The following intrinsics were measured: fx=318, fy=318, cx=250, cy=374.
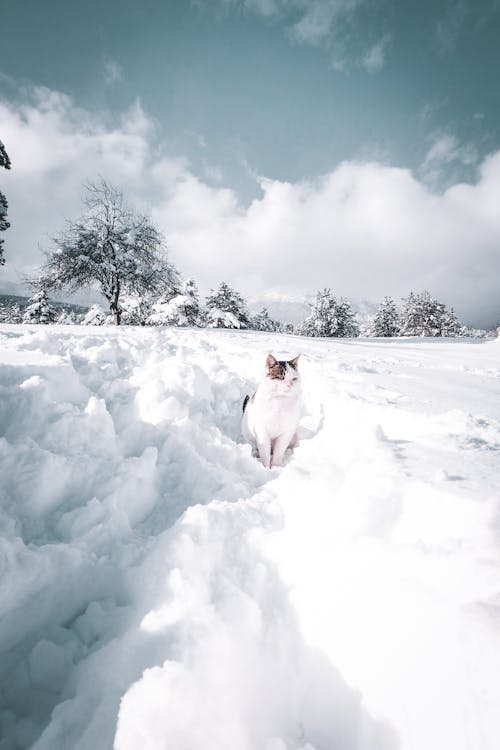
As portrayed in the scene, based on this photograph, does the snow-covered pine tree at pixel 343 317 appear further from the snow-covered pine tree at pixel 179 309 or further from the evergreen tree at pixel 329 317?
the snow-covered pine tree at pixel 179 309

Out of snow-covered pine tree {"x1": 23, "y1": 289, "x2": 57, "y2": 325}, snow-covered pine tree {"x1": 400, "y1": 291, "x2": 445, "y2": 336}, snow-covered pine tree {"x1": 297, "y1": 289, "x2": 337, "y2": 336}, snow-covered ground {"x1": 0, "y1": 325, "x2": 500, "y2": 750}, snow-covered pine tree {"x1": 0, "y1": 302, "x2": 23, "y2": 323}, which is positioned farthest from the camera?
snow-covered pine tree {"x1": 0, "y1": 302, "x2": 23, "y2": 323}

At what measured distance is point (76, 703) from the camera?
1.14 metres

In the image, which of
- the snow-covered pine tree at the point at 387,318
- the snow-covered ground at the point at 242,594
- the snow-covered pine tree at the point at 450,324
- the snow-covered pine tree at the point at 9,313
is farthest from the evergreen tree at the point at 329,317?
the snow-covered pine tree at the point at 9,313

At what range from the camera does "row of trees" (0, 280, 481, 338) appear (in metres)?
23.0

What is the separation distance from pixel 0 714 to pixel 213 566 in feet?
2.91

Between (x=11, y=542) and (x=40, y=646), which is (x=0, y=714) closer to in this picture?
(x=40, y=646)

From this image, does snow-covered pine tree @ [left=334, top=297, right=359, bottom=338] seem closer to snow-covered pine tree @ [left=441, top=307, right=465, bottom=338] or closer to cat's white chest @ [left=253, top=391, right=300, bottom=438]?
snow-covered pine tree @ [left=441, top=307, right=465, bottom=338]

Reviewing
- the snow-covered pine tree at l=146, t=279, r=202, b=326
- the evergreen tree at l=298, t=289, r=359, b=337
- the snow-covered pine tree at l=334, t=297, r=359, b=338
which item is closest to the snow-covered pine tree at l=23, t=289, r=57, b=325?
the snow-covered pine tree at l=146, t=279, r=202, b=326

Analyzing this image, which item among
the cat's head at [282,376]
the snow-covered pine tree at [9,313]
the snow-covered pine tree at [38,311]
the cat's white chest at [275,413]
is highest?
the snow-covered pine tree at [9,313]

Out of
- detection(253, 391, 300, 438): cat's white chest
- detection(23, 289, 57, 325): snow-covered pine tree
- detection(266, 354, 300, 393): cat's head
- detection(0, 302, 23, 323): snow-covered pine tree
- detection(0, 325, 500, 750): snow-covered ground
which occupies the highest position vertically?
detection(0, 302, 23, 323): snow-covered pine tree

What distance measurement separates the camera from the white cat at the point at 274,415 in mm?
3240

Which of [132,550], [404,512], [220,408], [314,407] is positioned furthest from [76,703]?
[314,407]

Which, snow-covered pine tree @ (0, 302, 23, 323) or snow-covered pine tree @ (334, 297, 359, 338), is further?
snow-covered pine tree @ (0, 302, 23, 323)

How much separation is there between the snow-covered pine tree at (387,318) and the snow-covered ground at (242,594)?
42623 mm
